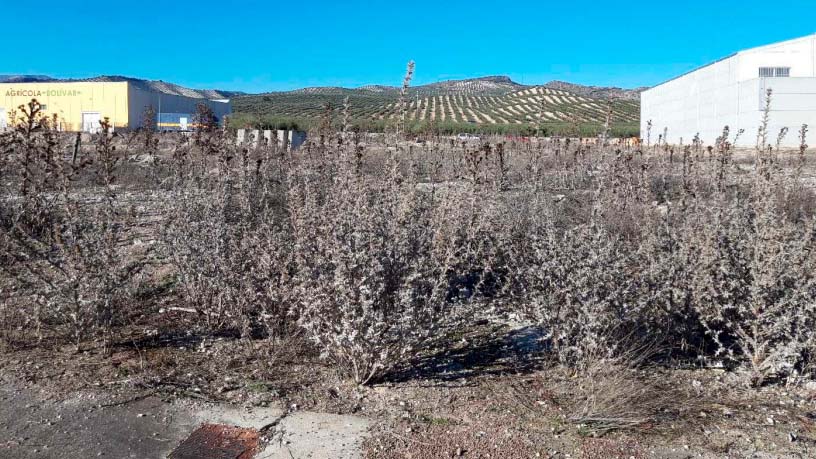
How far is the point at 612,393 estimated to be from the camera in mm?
3295

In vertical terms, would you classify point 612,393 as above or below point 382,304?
below

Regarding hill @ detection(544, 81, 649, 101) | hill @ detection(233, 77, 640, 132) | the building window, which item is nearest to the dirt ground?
the building window

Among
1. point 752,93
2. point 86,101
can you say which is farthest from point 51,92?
point 752,93

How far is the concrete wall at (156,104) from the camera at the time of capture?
51188mm

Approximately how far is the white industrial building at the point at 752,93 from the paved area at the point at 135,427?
116ft

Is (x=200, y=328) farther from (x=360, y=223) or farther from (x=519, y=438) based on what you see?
(x=519, y=438)

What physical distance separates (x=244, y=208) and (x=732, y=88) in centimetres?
4038

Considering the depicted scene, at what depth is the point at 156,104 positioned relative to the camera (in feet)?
181

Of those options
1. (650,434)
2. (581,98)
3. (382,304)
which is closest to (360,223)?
(382,304)

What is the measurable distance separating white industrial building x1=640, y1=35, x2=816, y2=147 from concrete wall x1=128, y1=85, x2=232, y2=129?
32191 mm

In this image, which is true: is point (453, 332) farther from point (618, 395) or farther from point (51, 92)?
point (51, 92)

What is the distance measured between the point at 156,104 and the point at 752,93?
4379 centimetres

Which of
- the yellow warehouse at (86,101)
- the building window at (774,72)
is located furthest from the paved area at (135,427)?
the yellow warehouse at (86,101)

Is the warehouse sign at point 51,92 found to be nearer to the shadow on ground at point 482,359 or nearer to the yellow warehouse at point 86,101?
the yellow warehouse at point 86,101
